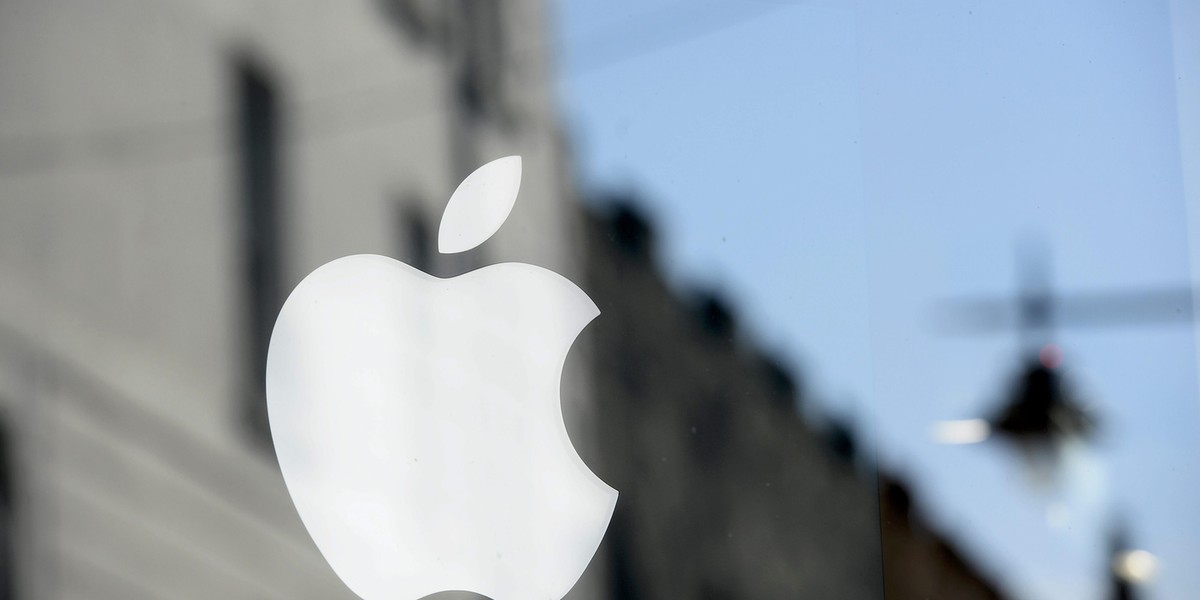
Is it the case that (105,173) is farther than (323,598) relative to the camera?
Yes

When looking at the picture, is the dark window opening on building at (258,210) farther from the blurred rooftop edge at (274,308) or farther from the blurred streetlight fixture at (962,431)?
the blurred streetlight fixture at (962,431)

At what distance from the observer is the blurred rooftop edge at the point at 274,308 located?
2.46 meters

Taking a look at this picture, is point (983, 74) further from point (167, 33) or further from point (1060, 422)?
point (167, 33)

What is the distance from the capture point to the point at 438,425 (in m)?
2.47

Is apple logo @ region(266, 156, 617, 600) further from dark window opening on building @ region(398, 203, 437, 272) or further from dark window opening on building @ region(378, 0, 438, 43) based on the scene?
dark window opening on building @ region(378, 0, 438, 43)

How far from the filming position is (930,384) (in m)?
2.54

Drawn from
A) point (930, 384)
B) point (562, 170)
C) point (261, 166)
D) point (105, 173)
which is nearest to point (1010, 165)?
point (930, 384)

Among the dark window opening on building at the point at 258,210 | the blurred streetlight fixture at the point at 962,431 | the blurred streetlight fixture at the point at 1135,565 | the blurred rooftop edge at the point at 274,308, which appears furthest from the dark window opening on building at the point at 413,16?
the blurred streetlight fixture at the point at 1135,565

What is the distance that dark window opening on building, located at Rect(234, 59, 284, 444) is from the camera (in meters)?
2.50

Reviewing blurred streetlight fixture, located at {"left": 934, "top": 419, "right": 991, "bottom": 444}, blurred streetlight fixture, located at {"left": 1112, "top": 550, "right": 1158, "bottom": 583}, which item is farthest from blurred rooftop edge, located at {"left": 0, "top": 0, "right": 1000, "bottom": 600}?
blurred streetlight fixture, located at {"left": 1112, "top": 550, "right": 1158, "bottom": 583}

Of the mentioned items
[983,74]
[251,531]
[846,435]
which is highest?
[983,74]

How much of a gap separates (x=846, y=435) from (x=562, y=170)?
0.83 m

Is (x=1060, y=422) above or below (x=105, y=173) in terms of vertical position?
below

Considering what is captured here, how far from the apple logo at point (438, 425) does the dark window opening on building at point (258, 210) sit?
0.12 ft
